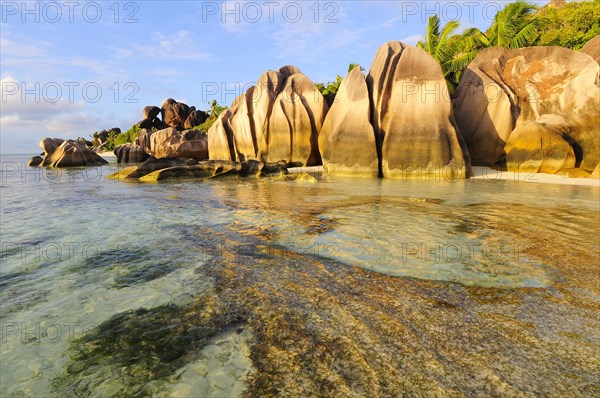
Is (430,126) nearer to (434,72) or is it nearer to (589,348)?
(434,72)

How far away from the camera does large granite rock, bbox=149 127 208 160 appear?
3212 cm

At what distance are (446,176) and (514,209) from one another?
6.57 meters

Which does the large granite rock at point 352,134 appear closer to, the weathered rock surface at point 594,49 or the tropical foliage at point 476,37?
the tropical foliage at point 476,37

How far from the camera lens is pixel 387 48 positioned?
16031 millimetres

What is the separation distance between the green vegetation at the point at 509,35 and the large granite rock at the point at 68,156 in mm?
28519

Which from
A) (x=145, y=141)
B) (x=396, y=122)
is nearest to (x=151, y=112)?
(x=145, y=141)

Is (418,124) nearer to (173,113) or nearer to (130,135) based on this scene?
(173,113)

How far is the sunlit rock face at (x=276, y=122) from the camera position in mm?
20172

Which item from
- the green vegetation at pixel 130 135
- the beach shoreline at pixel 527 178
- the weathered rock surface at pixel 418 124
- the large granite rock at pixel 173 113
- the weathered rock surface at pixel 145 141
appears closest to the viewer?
the beach shoreline at pixel 527 178

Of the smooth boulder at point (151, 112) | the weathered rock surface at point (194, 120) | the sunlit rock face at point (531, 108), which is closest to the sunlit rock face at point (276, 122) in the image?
the sunlit rock face at point (531, 108)

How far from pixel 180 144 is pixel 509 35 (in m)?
27.6

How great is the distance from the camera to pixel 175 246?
15.5ft

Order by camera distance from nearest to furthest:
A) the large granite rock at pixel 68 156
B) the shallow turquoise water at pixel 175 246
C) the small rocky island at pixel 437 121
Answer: the shallow turquoise water at pixel 175 246 → the small rocky island at pixel 437 121 → the large granite rock at pixel 68 156

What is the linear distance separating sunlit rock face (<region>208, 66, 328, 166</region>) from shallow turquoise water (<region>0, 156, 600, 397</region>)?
1117 cm
